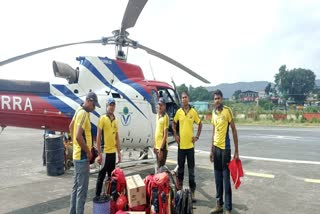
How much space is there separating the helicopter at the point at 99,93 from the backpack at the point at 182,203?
3129mm

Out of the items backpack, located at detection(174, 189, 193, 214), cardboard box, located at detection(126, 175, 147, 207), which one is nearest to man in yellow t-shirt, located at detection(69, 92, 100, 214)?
cardboard box, located at detection(126, 175, 147, 207)

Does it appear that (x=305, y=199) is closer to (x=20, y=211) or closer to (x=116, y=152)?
(x=116, y=152)

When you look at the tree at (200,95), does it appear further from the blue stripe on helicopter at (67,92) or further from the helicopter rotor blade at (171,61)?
the blue stripe on helicopter at (67,92)

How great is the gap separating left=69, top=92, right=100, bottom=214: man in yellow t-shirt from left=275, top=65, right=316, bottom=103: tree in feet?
462

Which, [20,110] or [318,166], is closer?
[20,110]

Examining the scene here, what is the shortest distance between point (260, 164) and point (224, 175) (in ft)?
16.0

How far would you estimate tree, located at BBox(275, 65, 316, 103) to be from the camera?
136 m

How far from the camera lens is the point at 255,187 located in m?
6.59

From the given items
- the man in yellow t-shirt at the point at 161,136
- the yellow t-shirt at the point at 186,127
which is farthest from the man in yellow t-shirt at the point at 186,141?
the man in yellow t-shirt at the point at 161,136

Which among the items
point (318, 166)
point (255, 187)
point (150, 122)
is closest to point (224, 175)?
point (255, 187)

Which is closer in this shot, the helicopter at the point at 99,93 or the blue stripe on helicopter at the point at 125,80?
the helicopter at the point at 99,93

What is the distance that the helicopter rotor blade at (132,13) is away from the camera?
5.89 metres

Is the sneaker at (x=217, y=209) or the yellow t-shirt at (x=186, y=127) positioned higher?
the yellow t-shirt at (x=186, y=127)

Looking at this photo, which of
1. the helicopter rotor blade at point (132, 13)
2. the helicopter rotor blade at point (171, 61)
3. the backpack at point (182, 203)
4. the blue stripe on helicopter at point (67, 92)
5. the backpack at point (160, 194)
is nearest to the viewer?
the backpack at point (160, 194)
